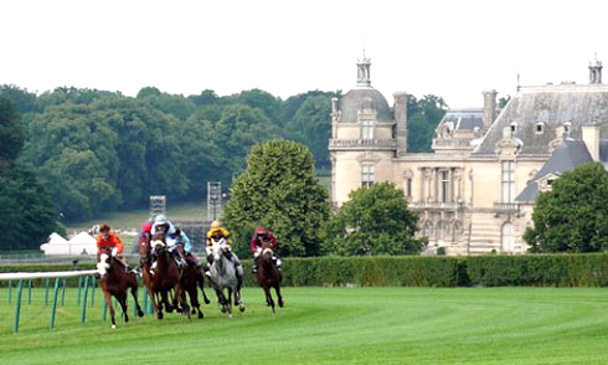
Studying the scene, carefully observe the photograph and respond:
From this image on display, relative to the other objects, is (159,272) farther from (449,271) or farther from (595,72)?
(595,72)

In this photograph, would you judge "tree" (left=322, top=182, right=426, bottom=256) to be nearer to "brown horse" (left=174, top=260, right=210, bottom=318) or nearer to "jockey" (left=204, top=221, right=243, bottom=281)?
"jockey" (left=204, top=221, right=243, bottom=281)

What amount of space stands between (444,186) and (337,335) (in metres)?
95.9

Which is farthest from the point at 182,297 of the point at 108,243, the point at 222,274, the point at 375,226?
the point at 375,226

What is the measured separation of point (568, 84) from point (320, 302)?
243 feet

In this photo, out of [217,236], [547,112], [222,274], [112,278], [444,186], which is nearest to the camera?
[112,278]

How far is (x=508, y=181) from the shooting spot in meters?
131

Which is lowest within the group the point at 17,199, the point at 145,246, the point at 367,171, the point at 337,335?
the point at 337,335

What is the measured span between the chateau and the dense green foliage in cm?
1766

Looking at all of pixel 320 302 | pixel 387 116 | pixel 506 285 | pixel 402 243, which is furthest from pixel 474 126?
pixel 320 302

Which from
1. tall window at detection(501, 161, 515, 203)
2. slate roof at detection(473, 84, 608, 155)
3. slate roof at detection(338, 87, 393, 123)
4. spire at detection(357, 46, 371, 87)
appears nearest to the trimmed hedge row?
slate roof at detection(473, 84, 608, 155)

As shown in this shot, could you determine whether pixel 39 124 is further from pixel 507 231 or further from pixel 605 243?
pixel 605 243

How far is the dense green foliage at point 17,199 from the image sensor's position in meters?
124

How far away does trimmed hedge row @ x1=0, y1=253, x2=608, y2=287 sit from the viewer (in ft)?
249

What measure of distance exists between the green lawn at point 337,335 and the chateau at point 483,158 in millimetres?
70812
